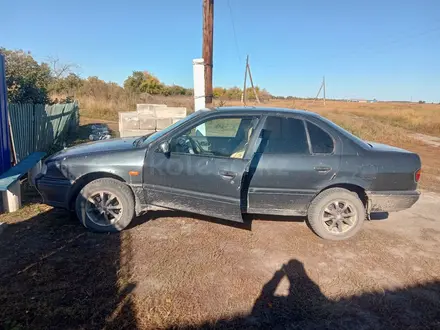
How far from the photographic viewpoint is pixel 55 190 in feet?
13.3

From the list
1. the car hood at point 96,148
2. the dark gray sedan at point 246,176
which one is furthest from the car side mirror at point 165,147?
the car hood at point 96,148

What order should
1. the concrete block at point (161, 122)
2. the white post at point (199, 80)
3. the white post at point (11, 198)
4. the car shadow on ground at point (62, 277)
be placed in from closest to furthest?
the car shadow on ground at point (62, 277), the white post at point (11, 198), the white post at point (199, 80), the concrete block at point (161, 122)

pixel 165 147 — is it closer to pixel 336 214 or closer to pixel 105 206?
pixel 105 206

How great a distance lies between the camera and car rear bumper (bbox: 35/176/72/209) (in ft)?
13.2

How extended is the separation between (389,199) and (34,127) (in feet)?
27.7

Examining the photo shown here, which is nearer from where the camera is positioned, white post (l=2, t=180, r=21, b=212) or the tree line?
white post (l=2, t=180, r=21, b=212)

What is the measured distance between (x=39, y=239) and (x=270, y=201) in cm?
292

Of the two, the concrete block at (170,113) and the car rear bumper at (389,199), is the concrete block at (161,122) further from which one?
the car rear bumper at (389,199)

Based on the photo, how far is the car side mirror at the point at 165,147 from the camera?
154 inches

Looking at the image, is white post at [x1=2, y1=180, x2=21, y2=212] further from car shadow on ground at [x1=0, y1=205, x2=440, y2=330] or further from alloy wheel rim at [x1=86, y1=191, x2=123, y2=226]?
alloy wheel rim at [x1=86, y1=191, x2=123, y2=226]

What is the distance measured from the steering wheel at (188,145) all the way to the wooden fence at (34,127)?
4.58 metres

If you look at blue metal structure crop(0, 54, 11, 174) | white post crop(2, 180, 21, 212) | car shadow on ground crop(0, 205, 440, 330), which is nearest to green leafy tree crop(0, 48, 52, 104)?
blue metal structure crop(0, 54, 11, 174)

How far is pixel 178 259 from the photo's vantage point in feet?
11.6

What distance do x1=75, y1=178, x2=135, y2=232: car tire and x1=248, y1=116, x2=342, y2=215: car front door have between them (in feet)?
5.33
